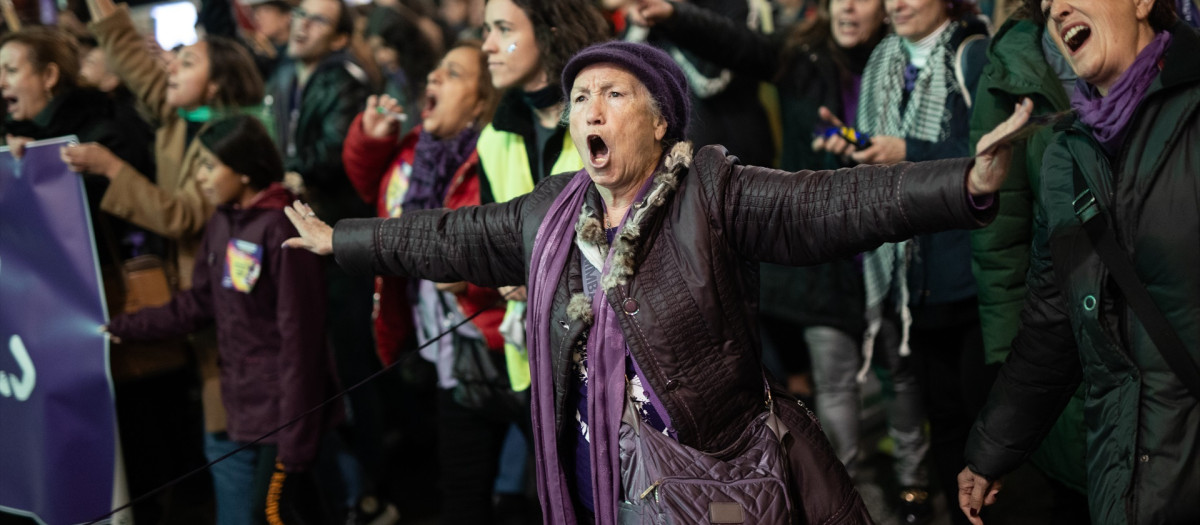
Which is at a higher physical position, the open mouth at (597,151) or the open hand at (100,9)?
the open hand at (100,9)

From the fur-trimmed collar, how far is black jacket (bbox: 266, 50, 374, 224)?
2977 mm

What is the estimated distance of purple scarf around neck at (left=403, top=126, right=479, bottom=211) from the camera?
445 centimetres

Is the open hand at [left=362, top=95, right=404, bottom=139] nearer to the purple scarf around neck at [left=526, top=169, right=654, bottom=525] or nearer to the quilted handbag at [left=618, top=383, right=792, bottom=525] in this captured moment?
the purple scarf around neck at [left=526, top=169, right=654, bottom=525]

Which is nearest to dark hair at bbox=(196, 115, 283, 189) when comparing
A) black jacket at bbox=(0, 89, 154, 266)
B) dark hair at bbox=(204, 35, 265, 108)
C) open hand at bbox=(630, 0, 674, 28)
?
black jacket at bbox=(0, 89, 154, 266)

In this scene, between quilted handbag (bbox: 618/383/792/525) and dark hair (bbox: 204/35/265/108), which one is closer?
quilted handbag (bbox: 618/383/792/525)

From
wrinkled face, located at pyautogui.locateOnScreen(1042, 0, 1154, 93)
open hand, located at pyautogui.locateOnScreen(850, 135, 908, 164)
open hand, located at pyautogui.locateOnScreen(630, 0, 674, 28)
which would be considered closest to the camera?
wrinkled face, located at pyautogui.locateOnScreen(1042, 0, 1154, 93)

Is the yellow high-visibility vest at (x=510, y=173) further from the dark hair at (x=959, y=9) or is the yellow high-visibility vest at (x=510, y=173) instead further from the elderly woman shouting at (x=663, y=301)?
the dark hair at (x=959, y=9)

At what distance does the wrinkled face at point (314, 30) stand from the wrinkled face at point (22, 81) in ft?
4.34

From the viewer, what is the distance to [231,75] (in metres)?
5.39

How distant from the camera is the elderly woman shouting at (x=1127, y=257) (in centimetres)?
242


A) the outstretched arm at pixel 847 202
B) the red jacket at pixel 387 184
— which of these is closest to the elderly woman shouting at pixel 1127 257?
the outstretched arm at pixel 847 202

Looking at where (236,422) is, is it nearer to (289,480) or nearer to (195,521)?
(289,480)

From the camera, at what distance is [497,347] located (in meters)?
4.27

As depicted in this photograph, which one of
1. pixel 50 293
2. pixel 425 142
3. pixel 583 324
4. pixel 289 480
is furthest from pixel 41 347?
pixel 583 324
